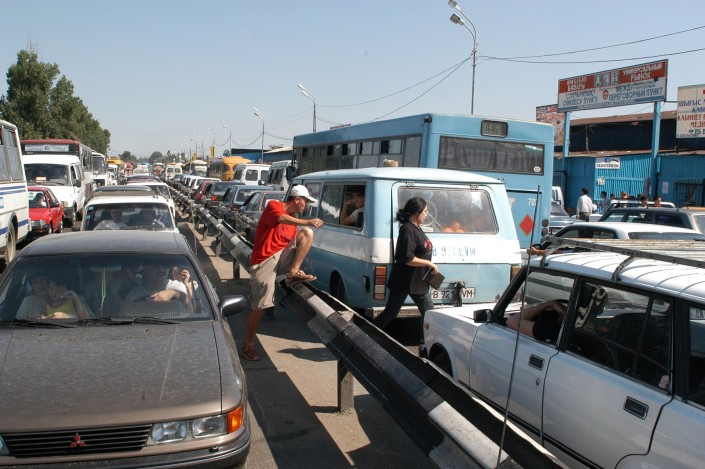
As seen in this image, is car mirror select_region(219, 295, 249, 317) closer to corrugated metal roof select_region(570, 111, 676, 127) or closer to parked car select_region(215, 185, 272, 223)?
parked car select_region(215, 185, 272, 223)

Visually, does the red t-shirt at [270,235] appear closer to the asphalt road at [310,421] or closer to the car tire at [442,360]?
the asphalt road at [310,421]

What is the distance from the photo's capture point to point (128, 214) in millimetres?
9672

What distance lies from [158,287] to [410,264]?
8.66ft

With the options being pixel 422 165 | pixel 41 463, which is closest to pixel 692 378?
pixel 41 463

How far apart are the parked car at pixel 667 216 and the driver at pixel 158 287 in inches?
373

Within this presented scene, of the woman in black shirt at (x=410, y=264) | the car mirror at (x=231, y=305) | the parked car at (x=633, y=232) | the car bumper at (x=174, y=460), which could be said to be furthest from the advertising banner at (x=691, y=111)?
the car bumper at (x=174, y=460)

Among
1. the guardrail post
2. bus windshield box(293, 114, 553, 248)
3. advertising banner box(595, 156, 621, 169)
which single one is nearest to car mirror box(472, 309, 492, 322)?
the guardrail post

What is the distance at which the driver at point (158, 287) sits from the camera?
15.4 feet

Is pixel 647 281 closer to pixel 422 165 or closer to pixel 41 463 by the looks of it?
pixel 41 463

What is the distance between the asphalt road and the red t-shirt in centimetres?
111

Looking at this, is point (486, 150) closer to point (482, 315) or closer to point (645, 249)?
point (482, 315)

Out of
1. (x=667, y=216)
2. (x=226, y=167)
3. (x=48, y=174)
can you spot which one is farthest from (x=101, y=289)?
(x=226, y=167)

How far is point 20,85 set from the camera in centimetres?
4678

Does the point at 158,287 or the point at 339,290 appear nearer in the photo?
the point at 158,287
